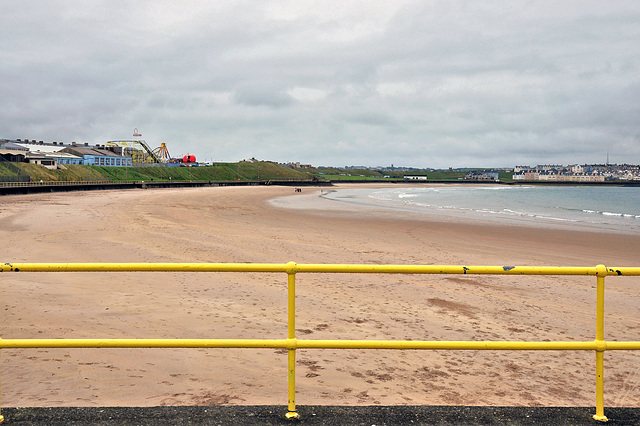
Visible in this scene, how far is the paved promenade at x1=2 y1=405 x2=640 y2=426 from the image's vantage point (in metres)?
3.63

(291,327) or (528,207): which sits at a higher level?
(291,327)

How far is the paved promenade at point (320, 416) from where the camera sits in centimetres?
363

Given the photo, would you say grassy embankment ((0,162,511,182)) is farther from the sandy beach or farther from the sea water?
the sandy beach

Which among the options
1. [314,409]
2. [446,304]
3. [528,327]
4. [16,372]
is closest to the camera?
[314,409]

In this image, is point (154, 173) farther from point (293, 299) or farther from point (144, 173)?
point (293, 299)

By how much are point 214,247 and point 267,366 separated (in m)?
10.9

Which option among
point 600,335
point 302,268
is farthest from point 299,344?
point 600,335

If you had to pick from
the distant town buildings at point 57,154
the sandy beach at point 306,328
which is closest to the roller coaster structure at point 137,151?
the distant town buildings at point 57,154

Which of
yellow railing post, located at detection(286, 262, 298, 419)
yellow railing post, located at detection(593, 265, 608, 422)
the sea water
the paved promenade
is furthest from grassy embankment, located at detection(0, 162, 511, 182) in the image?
yellow railing post, located at detection(593, 265, 608, 422)

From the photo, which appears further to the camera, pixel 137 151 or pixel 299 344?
pixel 137 151

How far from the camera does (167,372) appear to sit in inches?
223

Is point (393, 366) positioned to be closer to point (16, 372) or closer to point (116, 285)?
point (16, 372)

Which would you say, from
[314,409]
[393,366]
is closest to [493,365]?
[393,366]

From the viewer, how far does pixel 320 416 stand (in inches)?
147
